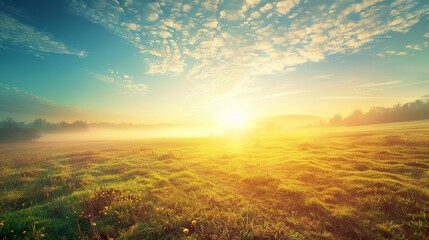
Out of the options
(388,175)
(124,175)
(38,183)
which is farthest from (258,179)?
(38,183)

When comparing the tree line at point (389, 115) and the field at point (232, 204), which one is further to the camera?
the tree line at point (389, 115)

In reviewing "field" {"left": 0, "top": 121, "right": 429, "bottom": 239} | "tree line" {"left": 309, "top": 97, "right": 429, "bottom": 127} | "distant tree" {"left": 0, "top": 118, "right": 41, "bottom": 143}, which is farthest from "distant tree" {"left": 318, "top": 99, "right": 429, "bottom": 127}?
"distant tree" {"left": 0, "top": 118, "right": 41, "bottom": 143}

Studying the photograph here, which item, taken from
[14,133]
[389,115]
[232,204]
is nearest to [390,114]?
[389,115]

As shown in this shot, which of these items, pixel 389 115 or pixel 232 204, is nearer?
pixel 232 204

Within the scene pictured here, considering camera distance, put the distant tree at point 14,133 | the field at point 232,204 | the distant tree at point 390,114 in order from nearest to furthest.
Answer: the field at point 232,204 < the distant tree at point 390,114 < the distant tree at point 14,133

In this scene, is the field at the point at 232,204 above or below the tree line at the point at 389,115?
below

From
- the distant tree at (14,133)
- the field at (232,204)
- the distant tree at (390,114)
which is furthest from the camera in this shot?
the distant tree at (14,133)

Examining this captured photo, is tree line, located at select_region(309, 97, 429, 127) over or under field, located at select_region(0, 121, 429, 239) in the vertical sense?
over

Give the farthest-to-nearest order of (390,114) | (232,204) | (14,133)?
(14,133), (390,114), (232,204)

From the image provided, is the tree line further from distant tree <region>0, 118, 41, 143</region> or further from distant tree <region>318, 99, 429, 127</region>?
distant tree <region>0, 118, 41, 143</region>

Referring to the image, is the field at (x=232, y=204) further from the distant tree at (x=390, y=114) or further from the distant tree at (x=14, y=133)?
the distant tree at (x=14, y=133)

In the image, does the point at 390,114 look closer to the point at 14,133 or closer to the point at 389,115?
the point at 389,115

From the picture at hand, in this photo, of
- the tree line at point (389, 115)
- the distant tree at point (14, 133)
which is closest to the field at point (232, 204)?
the tree line at point (389, 115)

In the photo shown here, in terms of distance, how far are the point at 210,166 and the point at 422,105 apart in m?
88.8
